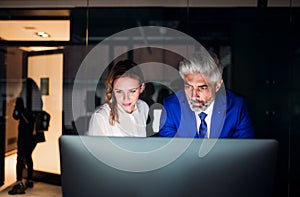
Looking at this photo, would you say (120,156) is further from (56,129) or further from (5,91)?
(5,91)

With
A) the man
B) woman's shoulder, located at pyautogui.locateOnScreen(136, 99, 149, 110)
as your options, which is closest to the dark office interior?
woman's shoulder, located at pyautogui.locateOnScreen(136, 99, 149, 110)

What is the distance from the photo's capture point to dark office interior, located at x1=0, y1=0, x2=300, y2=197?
3682mm

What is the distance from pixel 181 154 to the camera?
80 centimetres

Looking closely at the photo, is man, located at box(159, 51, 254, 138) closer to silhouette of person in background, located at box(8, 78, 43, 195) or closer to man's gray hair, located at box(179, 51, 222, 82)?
man's gray hair, located at box(179, 51, 222, 82)

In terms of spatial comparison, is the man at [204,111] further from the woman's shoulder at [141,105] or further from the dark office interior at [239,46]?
the dark office interior at [239,46]

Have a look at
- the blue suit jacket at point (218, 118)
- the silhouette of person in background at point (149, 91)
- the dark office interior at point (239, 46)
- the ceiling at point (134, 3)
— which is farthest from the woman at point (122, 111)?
the ceiling at point (134, 3)

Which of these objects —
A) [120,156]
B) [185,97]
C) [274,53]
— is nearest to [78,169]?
[120,156]

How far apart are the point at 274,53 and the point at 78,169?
3230mm

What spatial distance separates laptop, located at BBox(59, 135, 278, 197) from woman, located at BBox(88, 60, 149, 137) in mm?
1464

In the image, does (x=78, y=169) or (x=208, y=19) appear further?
(x=208, y=19)

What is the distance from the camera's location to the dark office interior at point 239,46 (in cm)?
368

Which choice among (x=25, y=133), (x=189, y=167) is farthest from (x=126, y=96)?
(x=25, y=133)

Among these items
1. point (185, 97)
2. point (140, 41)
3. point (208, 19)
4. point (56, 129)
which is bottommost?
point (56, 129)

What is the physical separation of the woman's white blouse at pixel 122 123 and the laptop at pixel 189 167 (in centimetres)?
144
